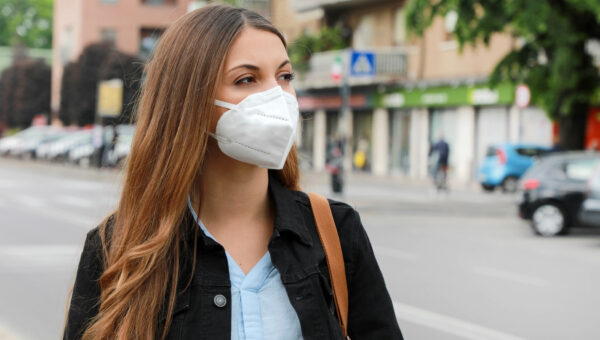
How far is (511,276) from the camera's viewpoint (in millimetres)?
10906

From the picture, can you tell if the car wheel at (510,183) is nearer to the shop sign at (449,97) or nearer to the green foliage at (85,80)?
the shop sign at (449,97)

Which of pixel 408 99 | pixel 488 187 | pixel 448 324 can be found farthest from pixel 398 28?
pixel 448 324

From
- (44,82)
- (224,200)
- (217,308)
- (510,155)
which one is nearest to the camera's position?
(217,308)

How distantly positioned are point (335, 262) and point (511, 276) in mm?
9143

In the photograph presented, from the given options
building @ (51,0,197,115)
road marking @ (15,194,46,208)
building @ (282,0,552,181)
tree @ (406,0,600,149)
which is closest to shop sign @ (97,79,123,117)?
building @ (282,0,552,181)

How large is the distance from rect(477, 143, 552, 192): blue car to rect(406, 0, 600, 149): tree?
231 inches

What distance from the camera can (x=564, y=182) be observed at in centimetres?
1609

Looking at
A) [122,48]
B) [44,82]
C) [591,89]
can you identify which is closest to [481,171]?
[591,89]

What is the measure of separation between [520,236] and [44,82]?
6222 centimetres

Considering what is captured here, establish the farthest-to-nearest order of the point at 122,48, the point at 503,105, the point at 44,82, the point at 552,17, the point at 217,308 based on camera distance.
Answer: the point at 44,82 < the point at 122,48 < the point at 503,105 < the point at 552,17 < the point at 217,308

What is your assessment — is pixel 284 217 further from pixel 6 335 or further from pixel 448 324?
pixel 448 324

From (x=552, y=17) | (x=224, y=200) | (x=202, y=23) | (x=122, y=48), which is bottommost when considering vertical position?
(x=224, y=200)

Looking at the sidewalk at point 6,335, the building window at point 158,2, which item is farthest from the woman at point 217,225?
the building window at point 158,2

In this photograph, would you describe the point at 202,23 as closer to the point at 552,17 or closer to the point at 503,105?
the point at 552,17
